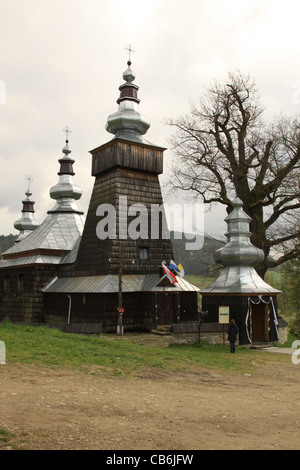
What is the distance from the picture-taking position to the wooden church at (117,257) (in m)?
24.2

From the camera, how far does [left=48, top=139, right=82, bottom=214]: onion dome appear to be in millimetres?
34669

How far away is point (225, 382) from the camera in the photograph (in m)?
11.9

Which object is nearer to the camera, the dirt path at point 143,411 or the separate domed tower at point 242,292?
the dirt path at point 143,411

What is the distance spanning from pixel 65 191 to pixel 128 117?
10121mm

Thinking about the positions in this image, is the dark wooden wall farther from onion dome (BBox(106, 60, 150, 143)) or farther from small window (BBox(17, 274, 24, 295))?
onion dome (BBox(106, 60, 150, 143))

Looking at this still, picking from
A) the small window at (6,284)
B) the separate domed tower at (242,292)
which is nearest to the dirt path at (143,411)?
the separate domed tower at (242,292)

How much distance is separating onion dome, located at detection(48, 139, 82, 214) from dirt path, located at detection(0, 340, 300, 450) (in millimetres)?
24226

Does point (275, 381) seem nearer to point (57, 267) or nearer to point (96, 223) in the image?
point (96, 223)

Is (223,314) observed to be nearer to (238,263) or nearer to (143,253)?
(238,263)

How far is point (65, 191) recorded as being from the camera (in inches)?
1379

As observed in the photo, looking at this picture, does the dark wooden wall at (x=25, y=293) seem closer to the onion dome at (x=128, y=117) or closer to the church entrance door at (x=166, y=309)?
the church entrance door at (x=166, y=309)

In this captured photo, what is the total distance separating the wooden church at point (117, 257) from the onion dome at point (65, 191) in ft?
13.2

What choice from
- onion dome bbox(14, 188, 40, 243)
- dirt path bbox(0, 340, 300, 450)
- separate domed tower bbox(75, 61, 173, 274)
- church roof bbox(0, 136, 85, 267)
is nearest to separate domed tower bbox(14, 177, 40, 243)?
onion dome bbox(14, 188, 40, 243)
